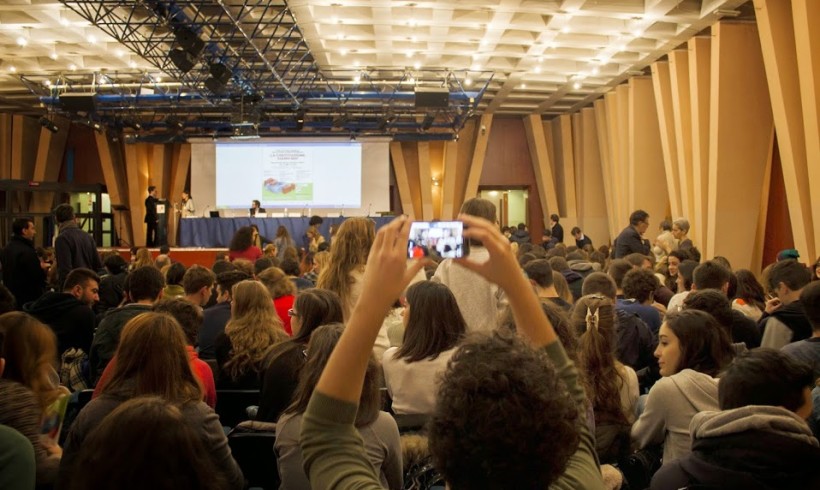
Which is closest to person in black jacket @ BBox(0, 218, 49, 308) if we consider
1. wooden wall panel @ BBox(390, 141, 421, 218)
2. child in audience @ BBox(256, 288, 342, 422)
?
child in audience @ BBox(256, 288, 342, 422)

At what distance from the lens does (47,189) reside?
19141 millimetres

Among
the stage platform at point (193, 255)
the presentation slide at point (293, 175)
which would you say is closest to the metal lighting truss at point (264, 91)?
the presentation slide at point (293, 175)

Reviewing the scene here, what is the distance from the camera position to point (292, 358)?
324 cm

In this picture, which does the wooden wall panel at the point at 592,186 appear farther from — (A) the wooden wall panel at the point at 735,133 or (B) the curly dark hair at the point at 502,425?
(B) the curly dark hair at the point at 502,425

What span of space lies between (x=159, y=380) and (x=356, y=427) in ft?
2.32

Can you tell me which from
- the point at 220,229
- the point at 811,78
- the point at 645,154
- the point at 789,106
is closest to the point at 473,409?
the point at 811,78

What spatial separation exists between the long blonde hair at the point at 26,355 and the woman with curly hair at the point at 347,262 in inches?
80.7

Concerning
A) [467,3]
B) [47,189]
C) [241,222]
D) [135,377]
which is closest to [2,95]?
[47,189]

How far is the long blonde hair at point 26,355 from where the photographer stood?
8.93ft

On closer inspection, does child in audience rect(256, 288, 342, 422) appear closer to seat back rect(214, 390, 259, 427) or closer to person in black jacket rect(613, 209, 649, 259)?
seat back rect(214, 390, 259, 427)

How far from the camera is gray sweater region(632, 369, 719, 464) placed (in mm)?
2838

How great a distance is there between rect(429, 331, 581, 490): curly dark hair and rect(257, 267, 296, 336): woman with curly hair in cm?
417

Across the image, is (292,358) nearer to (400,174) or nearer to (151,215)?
(151,215)

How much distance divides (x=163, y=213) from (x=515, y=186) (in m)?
9.96
